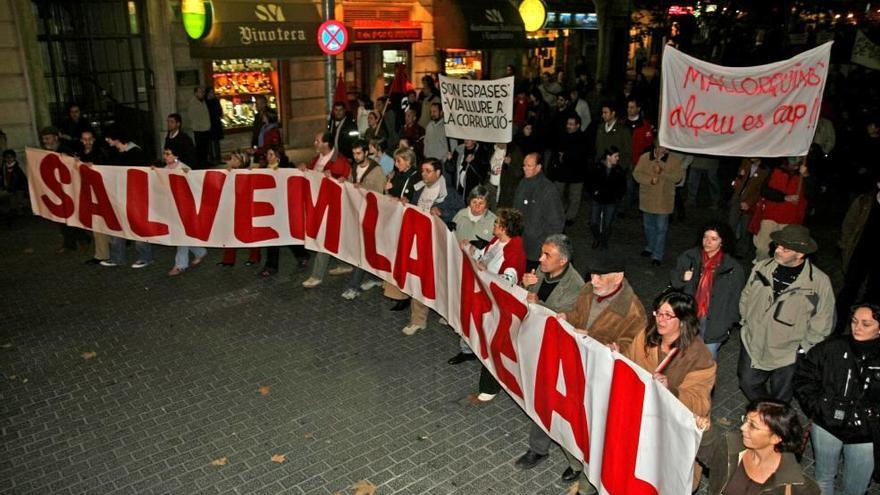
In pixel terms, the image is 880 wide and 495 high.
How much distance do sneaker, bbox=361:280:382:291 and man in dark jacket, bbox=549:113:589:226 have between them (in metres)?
3.86

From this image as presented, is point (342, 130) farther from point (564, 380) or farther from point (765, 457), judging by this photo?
point (765, 457)

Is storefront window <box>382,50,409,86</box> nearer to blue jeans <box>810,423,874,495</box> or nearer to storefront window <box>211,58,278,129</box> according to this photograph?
storefront window <box>211,58,278,129</box>

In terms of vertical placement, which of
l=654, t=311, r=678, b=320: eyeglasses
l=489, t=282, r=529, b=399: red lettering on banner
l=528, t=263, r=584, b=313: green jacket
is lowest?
l=489, t=282, r=529, b=399: red lettering on banner

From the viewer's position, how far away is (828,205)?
43.0 feet

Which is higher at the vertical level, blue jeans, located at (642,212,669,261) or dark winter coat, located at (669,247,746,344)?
dark winter coat, located at (669,247,746,344)

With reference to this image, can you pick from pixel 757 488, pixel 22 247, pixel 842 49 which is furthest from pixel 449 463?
pixel 842 49

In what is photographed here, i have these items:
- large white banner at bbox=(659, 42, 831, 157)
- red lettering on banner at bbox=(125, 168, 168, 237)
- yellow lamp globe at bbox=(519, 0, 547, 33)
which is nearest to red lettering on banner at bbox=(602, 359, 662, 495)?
large white banner at bbox=(659, 42, 831, 157)

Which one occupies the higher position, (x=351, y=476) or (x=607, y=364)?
(x=607, y=364)

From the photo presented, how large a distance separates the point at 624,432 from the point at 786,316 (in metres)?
1.84

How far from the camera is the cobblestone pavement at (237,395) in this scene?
18.4ft

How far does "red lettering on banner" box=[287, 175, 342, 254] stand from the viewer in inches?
348

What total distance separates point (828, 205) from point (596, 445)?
10.5m

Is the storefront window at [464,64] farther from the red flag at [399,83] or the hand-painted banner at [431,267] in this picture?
the hand-painted banner at [431,267]

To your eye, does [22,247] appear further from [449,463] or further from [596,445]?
[596,445]
